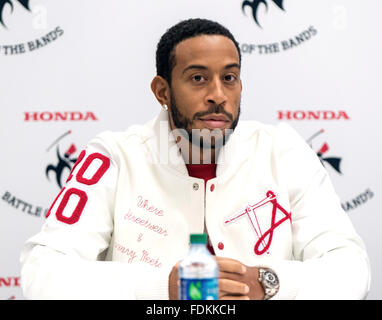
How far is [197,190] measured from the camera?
155cm

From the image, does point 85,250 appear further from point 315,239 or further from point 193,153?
point 315,239

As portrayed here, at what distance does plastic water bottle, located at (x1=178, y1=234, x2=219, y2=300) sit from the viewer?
0.95 m

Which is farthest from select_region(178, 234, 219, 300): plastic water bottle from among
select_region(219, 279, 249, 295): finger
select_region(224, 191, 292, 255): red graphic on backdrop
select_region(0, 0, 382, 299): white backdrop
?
select_region(0, 0, 382, 299): white backdrop

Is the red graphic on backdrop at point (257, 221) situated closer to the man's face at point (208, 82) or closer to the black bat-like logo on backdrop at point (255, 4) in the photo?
the man's face at point (208, 82)

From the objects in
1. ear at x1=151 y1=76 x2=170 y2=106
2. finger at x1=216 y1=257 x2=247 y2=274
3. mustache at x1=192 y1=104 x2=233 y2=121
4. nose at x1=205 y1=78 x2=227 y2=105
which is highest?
ear at x1=151 y1=76 x2=170 y2=106

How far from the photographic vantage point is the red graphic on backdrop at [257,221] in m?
1.52

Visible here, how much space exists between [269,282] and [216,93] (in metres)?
0.53

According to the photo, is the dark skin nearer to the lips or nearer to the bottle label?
the lips

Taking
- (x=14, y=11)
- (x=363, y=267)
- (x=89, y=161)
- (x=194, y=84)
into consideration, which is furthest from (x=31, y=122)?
(x=363, y=267)

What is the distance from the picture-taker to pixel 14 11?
8.07 feet

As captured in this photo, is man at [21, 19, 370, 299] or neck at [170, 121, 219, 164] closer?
man at [21, 19, 370, 299]

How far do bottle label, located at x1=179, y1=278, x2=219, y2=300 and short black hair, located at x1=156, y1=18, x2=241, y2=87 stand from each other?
803mm

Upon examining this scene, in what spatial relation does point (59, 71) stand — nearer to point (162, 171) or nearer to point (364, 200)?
point (162, 171)

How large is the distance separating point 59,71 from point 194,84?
1.11 metres
